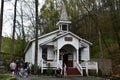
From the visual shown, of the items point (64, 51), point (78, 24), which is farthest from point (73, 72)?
point (78, 24)

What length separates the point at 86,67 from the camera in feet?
117

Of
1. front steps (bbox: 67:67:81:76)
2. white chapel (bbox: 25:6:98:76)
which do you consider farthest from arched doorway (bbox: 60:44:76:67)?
front steps (bbox: 67:67:81:76)

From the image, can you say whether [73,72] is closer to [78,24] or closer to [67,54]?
[67,54]

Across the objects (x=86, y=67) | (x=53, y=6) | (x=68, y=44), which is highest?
(x=53, y=6)

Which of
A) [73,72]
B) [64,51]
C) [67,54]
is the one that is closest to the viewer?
[73,72]

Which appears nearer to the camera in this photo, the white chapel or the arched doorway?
the white chapel

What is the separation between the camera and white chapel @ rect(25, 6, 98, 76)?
36312mm

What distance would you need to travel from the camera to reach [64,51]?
40.2 meters

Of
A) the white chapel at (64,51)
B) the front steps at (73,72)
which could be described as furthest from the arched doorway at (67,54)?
the front steps at (73,72)

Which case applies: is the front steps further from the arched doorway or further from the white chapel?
the arched doorway

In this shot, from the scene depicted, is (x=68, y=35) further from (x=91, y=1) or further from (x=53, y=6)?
(x=53, y=6)

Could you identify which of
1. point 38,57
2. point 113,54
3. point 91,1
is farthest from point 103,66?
point 91,1

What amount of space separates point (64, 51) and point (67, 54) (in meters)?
0.64

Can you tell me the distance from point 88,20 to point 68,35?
74.2ft
